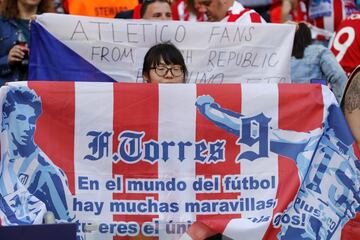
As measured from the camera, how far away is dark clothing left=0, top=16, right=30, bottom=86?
8.10m

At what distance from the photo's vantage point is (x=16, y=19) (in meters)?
8.30

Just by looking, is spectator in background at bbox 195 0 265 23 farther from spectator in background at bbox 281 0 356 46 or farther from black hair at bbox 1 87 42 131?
black hair at bbox 1 87 42 131

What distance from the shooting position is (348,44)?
369 inches

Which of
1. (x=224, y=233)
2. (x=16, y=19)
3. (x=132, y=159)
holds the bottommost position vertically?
(x=224, y=233)

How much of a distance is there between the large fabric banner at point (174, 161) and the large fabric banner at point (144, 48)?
84.9 inches

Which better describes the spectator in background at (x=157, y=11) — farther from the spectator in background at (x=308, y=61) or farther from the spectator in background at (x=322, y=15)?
the spectator in background at (x=322, y=15)

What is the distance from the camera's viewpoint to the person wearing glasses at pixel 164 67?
21.4 feet

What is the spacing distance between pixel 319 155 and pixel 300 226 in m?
0.39

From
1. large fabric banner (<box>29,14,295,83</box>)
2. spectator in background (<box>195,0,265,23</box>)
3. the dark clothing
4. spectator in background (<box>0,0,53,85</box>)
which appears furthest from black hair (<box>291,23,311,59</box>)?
the dark clothing

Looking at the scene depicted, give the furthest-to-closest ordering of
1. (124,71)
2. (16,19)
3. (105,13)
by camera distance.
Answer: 1. (105,13)
2. (16,19)
3. (124,71)

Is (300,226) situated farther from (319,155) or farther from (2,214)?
(2,214)

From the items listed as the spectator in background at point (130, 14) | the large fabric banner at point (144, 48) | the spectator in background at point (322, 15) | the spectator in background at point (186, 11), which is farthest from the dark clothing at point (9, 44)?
the spectator in background at point (322, 15)

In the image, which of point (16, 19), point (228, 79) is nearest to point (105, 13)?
point (16, 19)

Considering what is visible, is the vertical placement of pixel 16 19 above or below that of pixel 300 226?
above
